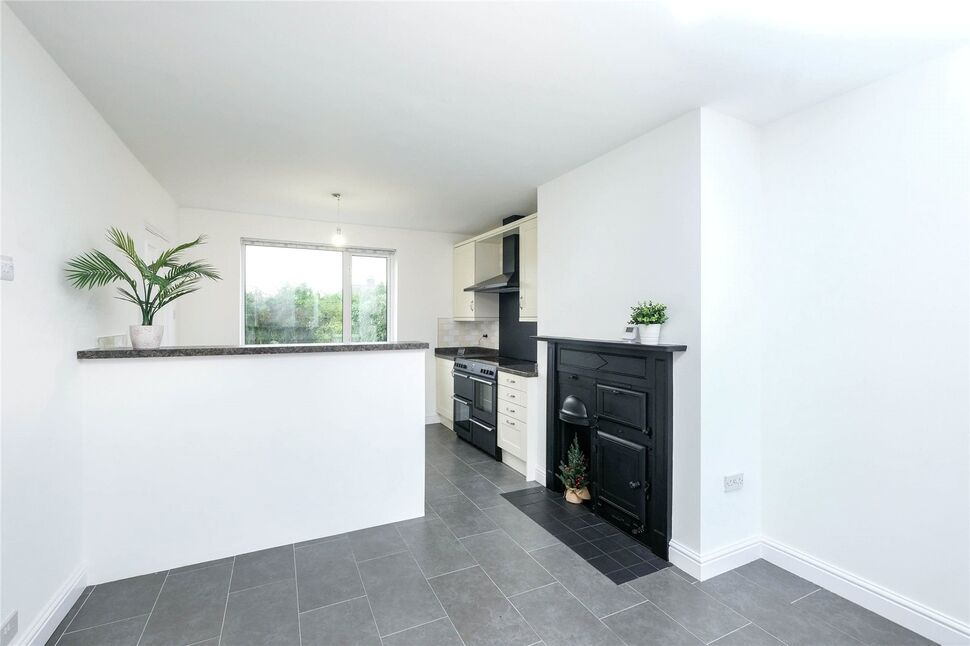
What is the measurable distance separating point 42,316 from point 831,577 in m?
3.88

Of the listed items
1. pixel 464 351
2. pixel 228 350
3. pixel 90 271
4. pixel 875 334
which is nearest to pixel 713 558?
pixel 875 334

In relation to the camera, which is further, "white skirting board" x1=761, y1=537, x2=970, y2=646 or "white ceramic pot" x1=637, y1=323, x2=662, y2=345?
"white ceramic pot" x1=637, y1=323, x2=662, y2=345

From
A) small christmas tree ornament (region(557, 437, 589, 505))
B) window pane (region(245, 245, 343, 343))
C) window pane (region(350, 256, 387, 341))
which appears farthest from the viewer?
window pane (region(350, 256, 387, 341))

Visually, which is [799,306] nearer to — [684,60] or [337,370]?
[684,60]

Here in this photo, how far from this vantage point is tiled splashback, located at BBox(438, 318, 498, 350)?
580 centimetres

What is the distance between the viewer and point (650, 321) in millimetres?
2541

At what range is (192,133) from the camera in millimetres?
2750

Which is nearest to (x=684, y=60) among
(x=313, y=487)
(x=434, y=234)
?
(x=313, y=487)

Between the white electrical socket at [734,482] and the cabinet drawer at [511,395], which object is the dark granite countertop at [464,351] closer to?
the cabinet drawer at [511,395]

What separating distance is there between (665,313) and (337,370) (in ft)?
6.67

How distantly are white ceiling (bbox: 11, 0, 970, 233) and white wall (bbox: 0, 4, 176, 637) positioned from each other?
231mm

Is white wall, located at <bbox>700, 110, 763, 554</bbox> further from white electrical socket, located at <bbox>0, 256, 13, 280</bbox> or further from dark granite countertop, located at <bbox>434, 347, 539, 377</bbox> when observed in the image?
white electrical socket, located at <bbox>0, 256, 13, 280</bbox>

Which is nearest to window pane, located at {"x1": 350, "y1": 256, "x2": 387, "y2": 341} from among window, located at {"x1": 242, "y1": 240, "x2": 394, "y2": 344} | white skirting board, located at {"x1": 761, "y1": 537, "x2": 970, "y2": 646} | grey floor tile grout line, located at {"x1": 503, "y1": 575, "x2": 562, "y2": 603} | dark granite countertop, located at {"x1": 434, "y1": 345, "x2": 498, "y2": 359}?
window, located at {"x1": 242, "y1": 240, "x2": 394, "y2": 344}

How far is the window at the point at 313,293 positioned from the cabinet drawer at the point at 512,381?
2074mm
